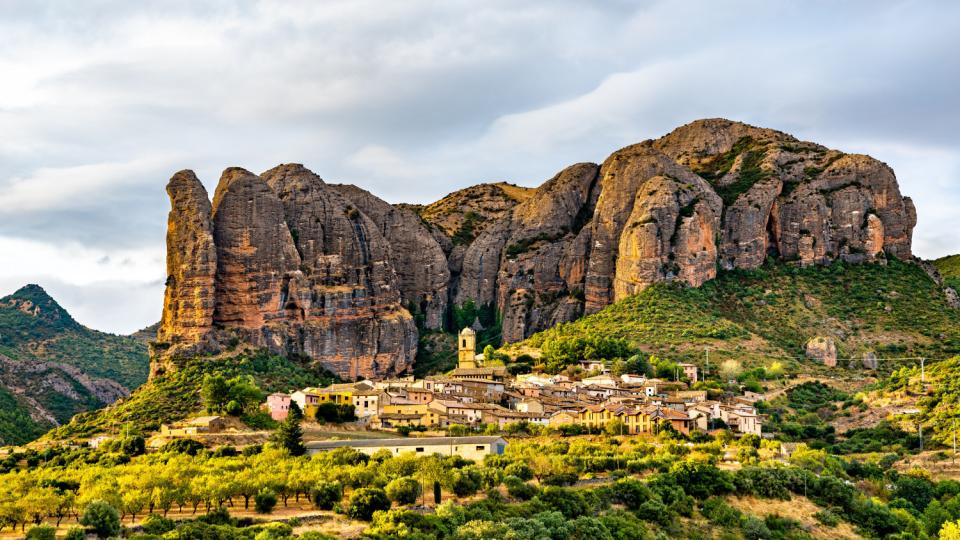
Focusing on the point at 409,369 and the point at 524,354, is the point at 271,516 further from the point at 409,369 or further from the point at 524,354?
the point at 409,369

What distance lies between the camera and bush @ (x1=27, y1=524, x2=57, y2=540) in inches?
2069

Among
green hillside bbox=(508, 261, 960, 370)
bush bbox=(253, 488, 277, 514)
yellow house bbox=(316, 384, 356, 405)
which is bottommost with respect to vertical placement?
bush bbox=(253, 488, 277, 514)

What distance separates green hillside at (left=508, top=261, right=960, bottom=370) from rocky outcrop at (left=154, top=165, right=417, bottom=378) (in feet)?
59.3

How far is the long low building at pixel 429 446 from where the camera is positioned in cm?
7738

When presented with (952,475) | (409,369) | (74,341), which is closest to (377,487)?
(952,475)

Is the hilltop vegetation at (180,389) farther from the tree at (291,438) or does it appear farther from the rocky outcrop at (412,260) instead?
the rocky outcrop at (412,260)

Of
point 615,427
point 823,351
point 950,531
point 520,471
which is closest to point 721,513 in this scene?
point 520,471

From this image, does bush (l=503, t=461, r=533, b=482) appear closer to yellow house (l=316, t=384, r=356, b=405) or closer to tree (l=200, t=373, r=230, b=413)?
yellow house (l=316, t=384, r=356, b=405)

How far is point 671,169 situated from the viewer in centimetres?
14662

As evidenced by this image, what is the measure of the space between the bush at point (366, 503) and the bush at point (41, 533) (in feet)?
49.5

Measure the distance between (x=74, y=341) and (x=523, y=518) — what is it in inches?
4778

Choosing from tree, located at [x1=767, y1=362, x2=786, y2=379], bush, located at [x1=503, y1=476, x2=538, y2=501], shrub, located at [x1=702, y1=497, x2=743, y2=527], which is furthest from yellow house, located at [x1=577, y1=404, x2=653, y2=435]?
tree, located at [x1=767, y1=362, x2=786, y2=379]

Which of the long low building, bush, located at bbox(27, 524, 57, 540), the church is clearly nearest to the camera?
bush, located at bbox(27, 524, 57, 540)

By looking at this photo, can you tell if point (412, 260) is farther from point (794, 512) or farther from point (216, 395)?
point (794, 512)
